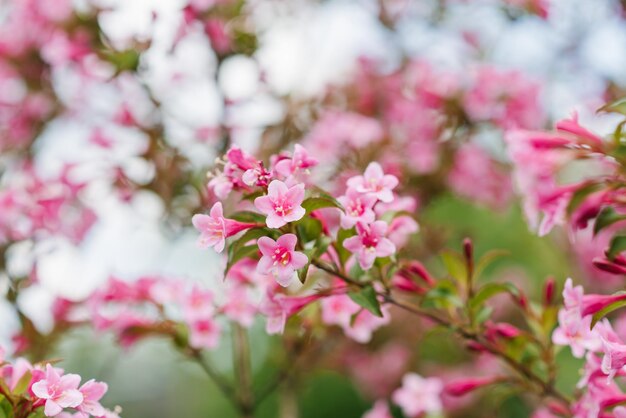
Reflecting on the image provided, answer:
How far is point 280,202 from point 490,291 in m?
0.62

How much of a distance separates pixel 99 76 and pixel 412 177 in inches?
56.8

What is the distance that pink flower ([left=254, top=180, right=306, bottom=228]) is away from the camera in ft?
4.83

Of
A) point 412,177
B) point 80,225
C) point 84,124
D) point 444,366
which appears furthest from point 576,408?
point 444,366

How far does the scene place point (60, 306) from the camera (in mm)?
2846

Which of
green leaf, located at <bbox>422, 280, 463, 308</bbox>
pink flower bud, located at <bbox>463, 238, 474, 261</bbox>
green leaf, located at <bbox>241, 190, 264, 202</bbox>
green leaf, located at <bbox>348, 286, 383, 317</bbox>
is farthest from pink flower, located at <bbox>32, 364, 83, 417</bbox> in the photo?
pink flower bud, located at <bbox>463, 238, 474, 261</bbox>

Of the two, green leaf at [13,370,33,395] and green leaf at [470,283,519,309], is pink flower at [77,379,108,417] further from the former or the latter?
green leaf at [470,283,519,309]

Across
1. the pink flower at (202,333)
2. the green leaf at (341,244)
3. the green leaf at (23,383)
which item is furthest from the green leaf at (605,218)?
the green leaf at (23,383)

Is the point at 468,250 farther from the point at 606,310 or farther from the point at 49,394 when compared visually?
the point at 49,394

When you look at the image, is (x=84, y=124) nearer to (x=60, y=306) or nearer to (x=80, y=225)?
(x=80, y=225)

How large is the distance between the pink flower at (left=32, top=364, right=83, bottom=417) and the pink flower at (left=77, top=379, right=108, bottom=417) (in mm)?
40

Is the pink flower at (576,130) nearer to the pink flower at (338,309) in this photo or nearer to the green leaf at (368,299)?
the green leaf at (368,299)

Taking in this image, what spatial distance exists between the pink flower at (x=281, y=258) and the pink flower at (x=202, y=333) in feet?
2.86

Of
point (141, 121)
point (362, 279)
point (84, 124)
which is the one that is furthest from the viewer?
point (84, 124)

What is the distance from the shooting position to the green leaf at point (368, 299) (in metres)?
1.63
